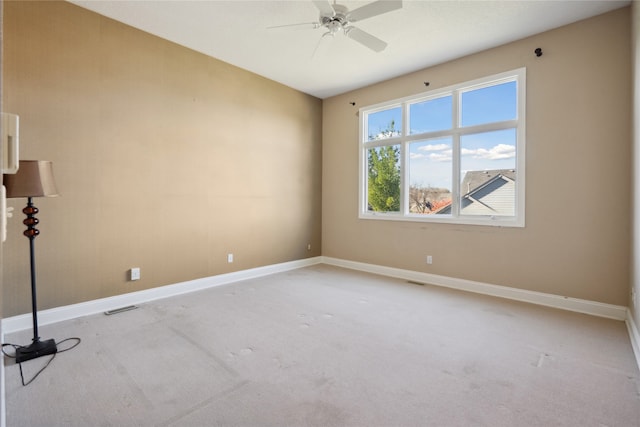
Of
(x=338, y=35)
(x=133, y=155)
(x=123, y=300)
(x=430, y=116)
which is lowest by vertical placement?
(x=123, y=300)

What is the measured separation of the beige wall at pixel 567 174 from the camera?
132 inches

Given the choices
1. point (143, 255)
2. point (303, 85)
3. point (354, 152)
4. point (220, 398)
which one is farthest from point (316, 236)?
point (220, 398)

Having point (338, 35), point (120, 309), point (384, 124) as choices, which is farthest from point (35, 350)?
point (384, 124)

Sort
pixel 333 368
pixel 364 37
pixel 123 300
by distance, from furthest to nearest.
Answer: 1. pixel 123 300
2. pixel 364 37
3. pixel 333 368

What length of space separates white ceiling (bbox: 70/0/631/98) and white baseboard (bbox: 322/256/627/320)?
2.90 metres

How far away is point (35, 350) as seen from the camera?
2.53m

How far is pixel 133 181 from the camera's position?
374 centimetres

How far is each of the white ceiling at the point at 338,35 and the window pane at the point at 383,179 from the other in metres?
1.22

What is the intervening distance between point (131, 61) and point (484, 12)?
3.71 m

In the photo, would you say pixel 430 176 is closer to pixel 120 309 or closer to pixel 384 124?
pixel 384 124

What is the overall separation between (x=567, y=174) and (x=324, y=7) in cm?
302

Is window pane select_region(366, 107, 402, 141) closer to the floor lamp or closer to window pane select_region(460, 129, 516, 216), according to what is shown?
window pane select_region(460, 129, 516, 216)

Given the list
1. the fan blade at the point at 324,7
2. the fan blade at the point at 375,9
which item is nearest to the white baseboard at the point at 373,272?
the fan blade at the point at 375,9

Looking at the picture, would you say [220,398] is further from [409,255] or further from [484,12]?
[484,12]
